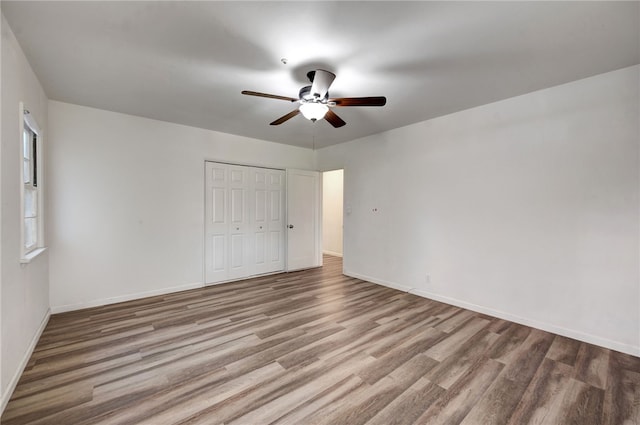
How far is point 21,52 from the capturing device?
219cm

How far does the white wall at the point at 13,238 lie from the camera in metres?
1.82

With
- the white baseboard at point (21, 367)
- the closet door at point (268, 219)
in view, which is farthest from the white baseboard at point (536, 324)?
the white baseboard at point (21, 367)

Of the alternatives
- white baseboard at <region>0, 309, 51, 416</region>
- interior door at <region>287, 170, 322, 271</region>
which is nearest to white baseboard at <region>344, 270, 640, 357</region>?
interior door at <region>287, 170, 322, 271</region>

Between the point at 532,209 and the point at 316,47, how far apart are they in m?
2.88

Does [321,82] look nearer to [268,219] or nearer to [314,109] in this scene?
[314,109]

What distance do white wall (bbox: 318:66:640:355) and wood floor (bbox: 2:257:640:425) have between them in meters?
0.36

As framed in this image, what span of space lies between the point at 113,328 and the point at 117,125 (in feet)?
8.62

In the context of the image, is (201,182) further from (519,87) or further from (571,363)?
(571,363)

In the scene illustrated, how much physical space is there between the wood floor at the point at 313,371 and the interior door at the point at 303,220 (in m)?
2.24

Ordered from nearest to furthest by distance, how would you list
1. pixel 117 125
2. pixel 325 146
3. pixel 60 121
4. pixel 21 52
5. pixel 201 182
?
1. pixel 21 52
2. pixel 60 121
3. pixel 117 125
4. pixel 201 182
5. pixel 325 146

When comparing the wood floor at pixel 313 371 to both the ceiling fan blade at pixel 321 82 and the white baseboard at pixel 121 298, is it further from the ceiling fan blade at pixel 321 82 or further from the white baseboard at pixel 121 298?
the ceiling fan blade at pixel 321 82

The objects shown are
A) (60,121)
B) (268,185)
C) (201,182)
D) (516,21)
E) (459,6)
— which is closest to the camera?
(459,6)

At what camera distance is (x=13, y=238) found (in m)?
1.98

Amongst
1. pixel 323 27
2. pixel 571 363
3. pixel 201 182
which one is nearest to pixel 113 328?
pixel 201 182
